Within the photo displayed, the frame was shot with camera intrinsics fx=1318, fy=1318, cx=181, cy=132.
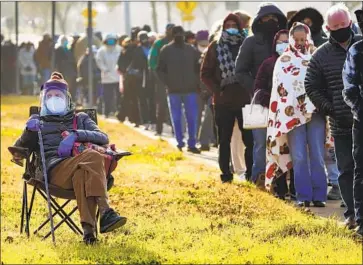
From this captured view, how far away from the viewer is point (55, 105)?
10219 millimetres

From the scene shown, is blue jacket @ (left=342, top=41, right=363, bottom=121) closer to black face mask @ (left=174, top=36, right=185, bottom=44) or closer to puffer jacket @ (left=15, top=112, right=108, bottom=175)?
puffer jacket @ (left=15, top=112, right=108, bottom=175)

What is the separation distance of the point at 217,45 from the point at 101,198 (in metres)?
5.06

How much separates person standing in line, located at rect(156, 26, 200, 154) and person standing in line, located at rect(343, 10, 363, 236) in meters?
9.66

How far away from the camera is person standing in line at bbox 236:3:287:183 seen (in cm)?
1346

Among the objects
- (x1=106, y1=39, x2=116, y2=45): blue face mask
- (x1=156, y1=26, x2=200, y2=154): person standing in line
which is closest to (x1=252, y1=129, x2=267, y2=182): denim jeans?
(x1=156, y1=26, x2=200, y2=154): person standing in line

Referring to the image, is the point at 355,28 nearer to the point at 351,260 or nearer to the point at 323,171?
the point at 323,171

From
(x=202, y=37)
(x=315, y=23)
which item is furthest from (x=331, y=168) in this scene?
(x=202, y=37)

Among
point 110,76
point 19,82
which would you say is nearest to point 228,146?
point 110,76

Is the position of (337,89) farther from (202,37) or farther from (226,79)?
(202,37)

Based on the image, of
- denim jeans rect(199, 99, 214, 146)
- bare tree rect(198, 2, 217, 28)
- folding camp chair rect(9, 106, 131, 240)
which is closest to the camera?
folding camp chair rect(9, 106, 131, 240)

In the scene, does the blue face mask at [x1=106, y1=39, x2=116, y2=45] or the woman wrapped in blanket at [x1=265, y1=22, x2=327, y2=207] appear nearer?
the woman wrapped in blanket at [x1=265, y1=22, x2=327, y2=207]

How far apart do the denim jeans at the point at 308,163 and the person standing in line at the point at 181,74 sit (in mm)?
6927

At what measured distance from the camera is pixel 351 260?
8.18m

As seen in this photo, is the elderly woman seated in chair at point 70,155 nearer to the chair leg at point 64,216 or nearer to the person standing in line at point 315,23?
the chair leg at point 64,216
